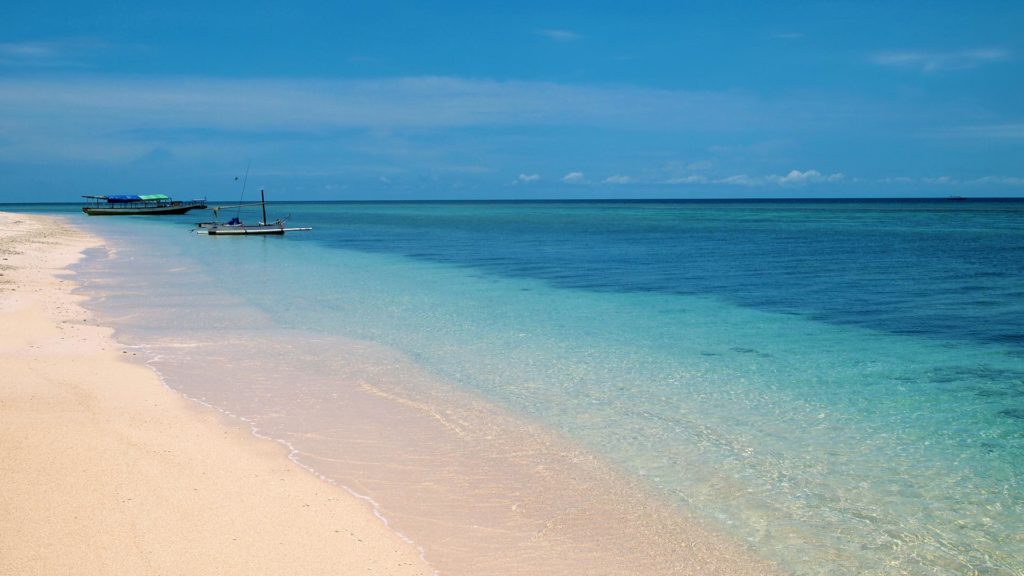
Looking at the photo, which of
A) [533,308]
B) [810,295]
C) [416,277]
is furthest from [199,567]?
[416,277]

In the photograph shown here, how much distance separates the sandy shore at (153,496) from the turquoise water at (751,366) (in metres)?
2.94

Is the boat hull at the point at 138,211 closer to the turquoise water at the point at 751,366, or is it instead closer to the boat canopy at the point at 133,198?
the boat canopy at the point at 133,198

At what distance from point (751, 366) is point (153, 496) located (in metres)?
8.63

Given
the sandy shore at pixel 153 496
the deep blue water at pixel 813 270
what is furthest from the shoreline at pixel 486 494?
the deep blue water at pixel 813 270

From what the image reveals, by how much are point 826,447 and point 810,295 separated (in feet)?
43.0

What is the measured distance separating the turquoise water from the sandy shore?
9.65ft

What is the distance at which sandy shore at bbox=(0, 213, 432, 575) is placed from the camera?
16.7 feet

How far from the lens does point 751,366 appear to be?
1167cm

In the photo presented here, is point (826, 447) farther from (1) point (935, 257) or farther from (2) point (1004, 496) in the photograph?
(1) point (935, 257)

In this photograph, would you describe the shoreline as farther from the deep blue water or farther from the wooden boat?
the wooden boat

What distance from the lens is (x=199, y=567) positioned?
4.96 metres

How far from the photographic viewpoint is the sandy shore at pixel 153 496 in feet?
16.7

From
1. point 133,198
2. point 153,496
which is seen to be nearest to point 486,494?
point 153,496

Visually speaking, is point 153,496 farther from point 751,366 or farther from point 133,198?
point 133,198
